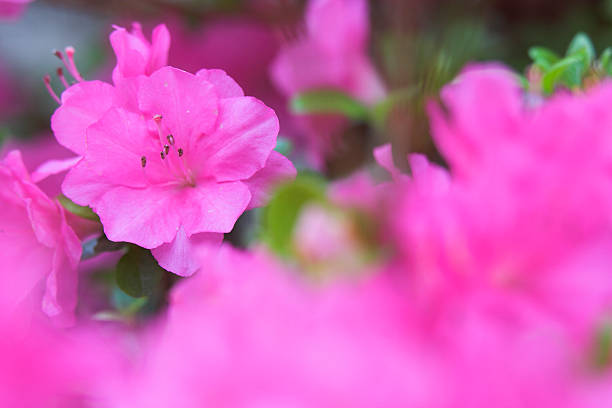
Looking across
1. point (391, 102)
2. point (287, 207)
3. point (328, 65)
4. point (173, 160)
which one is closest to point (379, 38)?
point (328, 65)

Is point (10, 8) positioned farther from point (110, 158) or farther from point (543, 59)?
point (543, 59)

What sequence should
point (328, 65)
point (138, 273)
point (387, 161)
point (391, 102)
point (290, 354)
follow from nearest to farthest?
point (290, 354)
point (387, 161)
point (138, 273)
point (391, 102)
point (328, 65)

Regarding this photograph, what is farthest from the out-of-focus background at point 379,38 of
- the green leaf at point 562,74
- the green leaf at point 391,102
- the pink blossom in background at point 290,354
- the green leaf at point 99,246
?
the pink blossom in background at point 290,354

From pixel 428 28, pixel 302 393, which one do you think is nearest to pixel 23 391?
pixel 302 393

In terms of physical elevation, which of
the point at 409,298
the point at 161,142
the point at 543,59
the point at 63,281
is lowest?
the point at 63,281

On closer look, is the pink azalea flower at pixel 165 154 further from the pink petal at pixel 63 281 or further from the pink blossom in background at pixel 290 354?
the pink blossom in background at pixel 290 354

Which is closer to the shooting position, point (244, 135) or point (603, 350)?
point (603, 350)
